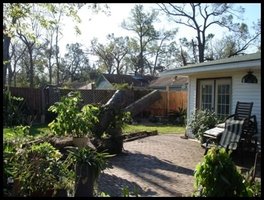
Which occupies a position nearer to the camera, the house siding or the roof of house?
the house siding

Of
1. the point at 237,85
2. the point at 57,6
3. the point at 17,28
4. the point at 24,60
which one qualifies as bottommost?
the point at 237,85

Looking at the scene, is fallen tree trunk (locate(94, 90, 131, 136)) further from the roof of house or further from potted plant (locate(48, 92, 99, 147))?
the roof of house

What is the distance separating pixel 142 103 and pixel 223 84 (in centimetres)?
851

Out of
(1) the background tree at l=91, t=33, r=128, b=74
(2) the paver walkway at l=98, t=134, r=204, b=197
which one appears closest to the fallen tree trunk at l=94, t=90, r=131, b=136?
(2) the paver walkway at l=98, t=134, r=204, b=197

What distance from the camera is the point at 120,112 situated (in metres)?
9.76

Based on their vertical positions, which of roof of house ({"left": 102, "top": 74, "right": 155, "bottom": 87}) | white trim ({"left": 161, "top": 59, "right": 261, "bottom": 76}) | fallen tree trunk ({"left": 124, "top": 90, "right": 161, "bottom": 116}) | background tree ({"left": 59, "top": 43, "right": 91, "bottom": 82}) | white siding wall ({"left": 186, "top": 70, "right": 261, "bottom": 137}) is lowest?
fallen tree trunk ({"left": 124, "top": 90, "right": 161, "bottom": 116})

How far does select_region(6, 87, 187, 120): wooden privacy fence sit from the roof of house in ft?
50.7

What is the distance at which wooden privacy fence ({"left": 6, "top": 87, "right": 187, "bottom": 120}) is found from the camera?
1736cm

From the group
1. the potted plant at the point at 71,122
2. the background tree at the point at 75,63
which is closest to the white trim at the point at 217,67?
the potted plant at the point at 71,122

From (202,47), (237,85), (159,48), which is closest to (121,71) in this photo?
(159,48)

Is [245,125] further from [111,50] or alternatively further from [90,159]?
[111,50]

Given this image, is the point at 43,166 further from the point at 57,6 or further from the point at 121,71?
the point at 121,71

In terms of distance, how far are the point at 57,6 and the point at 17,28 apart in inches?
39.0

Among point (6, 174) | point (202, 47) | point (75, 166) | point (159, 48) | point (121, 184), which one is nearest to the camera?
point (6, 174)
